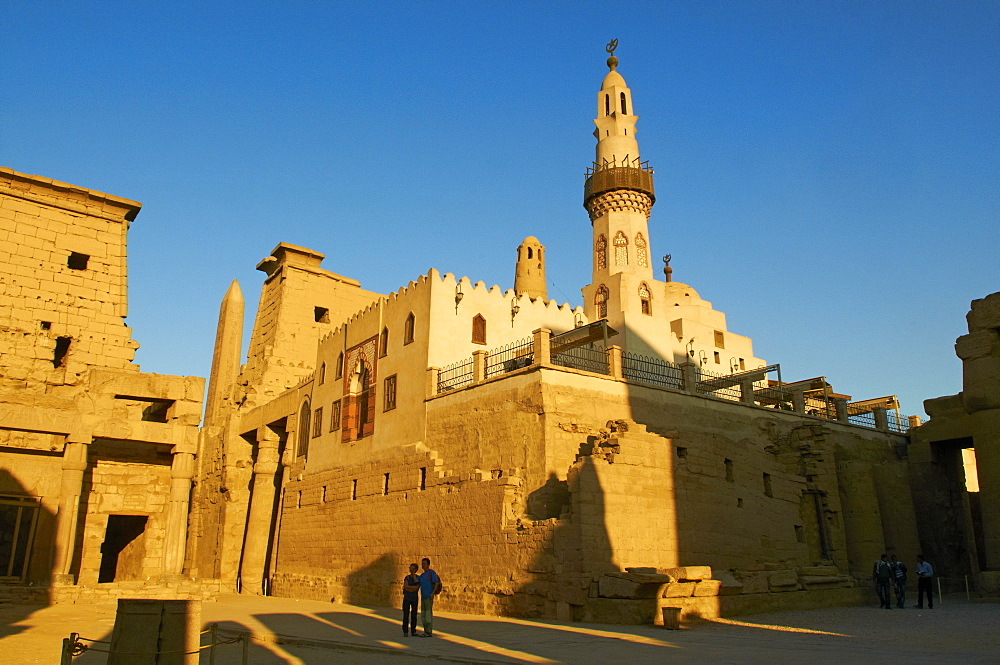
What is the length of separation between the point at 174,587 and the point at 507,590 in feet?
30.3

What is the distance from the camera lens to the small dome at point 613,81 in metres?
31.5

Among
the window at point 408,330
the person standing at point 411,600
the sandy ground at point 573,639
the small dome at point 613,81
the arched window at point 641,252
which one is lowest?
the sandy ground at point 573,639

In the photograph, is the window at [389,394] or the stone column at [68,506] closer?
the stone column at [68,506]

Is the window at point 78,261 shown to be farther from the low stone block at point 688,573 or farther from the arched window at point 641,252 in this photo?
the low stone block at point 688,573

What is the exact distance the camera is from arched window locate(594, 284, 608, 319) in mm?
27734

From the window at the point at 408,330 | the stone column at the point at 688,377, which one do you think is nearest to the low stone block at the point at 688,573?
the stone column at the point at 688,377

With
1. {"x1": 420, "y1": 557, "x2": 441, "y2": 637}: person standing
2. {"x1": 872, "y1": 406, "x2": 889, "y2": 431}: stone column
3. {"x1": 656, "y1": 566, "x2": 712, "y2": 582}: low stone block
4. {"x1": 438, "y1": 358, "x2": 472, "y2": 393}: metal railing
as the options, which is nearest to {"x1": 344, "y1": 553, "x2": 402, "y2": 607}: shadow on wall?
{"x1": 438, "y1": 358, "x2": 472, "y2": 393}: metal railing

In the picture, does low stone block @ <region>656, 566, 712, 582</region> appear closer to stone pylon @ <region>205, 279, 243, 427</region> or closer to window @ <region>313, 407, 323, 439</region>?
window @ <region>313, 407, 323, 439</region>

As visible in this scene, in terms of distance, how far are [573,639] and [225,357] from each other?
78.7 feet

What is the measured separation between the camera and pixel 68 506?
18.3 m

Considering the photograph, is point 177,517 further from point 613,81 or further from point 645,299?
point 613,81

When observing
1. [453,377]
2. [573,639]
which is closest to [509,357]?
[453,377]

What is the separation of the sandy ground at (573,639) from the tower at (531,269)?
15.3 m

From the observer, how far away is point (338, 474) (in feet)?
72.5
